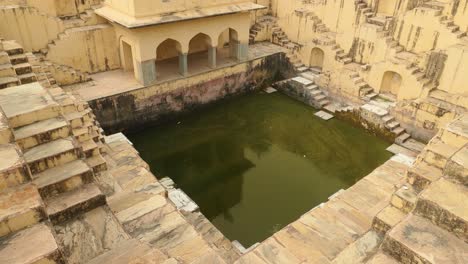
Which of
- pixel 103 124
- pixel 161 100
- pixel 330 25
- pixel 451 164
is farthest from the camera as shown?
pixel 330 25

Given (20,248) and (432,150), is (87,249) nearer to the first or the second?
(20,248)

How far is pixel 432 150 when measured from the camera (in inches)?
210

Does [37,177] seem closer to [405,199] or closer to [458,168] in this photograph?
[458,168]

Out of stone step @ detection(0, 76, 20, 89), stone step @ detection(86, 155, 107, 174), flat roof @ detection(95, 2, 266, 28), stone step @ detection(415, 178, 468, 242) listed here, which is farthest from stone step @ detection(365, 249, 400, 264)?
flat roof @ detection(95, 2, 266, 28)

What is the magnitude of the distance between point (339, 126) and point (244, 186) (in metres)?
4.76

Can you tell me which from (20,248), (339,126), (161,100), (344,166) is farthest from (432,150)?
(161,100)

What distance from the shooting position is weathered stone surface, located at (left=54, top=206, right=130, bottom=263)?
3.57 m

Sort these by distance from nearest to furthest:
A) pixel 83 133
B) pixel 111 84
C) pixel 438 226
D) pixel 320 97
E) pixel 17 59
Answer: pixel 438 226 < pixel 83 133 < pixel 17 59 < pixel 111 84 < pixel 320 97

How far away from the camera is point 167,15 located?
10844 mm

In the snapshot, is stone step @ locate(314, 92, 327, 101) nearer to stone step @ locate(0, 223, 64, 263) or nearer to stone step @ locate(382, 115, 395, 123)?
stone step @ locate(382, 115, 395, 123)

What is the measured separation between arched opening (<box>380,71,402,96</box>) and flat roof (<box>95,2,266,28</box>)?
5.39 metres

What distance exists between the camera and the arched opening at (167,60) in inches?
497

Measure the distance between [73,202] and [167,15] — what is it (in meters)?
8.26

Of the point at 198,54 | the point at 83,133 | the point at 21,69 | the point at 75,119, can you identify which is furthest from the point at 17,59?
the point at 198,54
